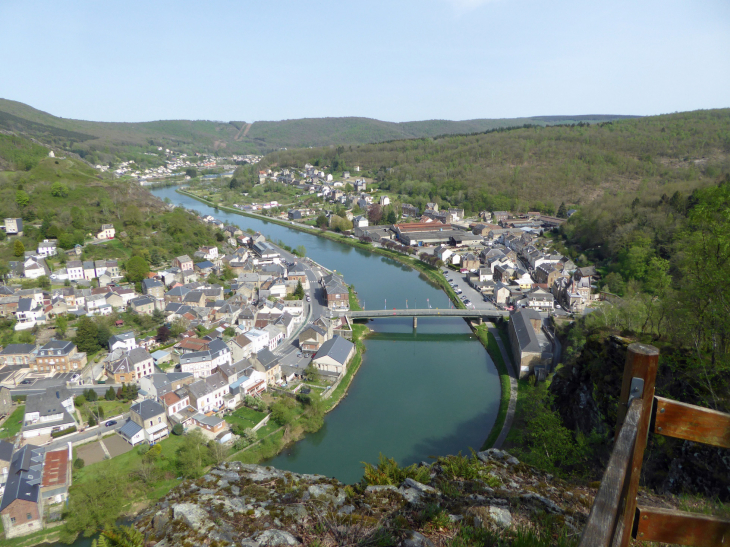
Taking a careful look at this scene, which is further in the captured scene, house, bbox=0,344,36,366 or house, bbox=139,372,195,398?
house, bbox=0,344,36,366

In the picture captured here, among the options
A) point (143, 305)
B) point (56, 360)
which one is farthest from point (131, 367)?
point (143, 305)

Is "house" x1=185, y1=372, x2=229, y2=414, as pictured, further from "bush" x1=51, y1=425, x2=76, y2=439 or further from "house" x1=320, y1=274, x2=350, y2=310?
"house" x1=320, y1=274, x2=350, y2=310

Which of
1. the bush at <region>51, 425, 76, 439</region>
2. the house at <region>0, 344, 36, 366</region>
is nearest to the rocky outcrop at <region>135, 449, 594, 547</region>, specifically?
the bush at <region>51, 425, 76, 439</region>

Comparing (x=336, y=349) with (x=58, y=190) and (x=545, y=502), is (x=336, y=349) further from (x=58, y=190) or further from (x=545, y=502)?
(x=58, y=190)

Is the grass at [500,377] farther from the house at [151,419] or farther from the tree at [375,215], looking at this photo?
the tree at [375,215]

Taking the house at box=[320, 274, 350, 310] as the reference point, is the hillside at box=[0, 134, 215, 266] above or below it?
above

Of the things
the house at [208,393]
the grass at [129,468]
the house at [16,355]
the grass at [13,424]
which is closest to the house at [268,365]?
the house at [208,393]

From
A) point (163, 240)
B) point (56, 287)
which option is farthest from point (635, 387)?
point (163, 240)
